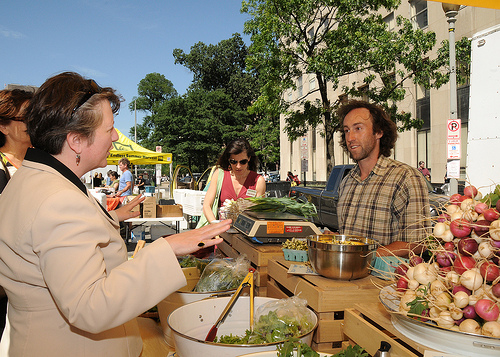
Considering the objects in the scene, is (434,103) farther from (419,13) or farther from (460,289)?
(460,289)

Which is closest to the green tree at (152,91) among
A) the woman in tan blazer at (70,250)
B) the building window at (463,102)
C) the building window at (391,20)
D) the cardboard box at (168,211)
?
the building window at (391,20)

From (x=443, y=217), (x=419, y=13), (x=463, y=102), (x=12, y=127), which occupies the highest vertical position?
(x=419, y=13)

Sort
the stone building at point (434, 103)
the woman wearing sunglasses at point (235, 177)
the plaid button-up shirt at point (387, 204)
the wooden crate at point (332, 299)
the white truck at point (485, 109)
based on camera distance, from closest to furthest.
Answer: the wooden crate at point (332, 299) → the plaid button-up shirt at point (387, 204) → the white truck at point (485, 109) → the woman wearing sunglasses at point (235, 177) → the stone building at point (434, 103)

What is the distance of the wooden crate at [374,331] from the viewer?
119cm

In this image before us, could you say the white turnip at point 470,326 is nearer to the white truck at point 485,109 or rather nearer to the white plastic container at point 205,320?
the white plastic container at point 205,320

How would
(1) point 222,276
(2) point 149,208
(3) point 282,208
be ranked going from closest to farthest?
(1) point 222,276, (3) point 282,208, (2) point 149,208

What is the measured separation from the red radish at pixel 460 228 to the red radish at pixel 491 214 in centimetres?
7

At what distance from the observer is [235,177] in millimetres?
4859

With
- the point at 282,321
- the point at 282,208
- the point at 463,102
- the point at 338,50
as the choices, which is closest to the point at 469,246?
the point at 282,321

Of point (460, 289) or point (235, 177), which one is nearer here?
point (460, 289)

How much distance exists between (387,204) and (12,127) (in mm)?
2802

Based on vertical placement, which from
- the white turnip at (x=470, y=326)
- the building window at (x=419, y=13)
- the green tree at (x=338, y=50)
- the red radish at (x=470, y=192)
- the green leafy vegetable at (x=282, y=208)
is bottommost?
the white turnip at (x=470, y=326)

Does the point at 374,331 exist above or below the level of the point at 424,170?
below

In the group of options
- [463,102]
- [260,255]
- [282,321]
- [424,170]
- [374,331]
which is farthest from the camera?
[424,170]
